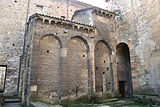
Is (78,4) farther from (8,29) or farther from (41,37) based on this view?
(41,37)

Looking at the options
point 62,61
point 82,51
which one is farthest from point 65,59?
point 82,51

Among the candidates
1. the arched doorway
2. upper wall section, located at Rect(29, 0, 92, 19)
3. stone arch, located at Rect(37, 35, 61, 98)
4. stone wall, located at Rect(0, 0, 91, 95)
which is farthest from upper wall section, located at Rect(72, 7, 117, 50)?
stone wall, located at Rect(0, 0, 91, 95)

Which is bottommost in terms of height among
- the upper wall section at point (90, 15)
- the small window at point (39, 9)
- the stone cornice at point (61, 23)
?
the stone cornice at point (61, 23)

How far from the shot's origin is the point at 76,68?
10.2 meters

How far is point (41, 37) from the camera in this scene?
359 inches

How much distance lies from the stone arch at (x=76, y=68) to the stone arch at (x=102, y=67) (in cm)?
104

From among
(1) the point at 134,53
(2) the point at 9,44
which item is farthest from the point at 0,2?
(1) the point at 134,53

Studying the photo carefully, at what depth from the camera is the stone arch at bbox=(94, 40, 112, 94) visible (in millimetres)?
11047

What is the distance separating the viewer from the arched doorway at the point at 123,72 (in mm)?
13188

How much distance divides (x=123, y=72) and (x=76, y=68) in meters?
5.45

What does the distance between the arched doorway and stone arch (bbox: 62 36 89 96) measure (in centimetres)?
403

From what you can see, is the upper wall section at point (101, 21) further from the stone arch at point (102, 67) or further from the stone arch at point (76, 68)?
the stone arch at point (76, 68)

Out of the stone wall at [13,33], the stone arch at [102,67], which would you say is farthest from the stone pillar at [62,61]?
the stone wall at [13,33]

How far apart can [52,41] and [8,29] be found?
6385 millimetres
